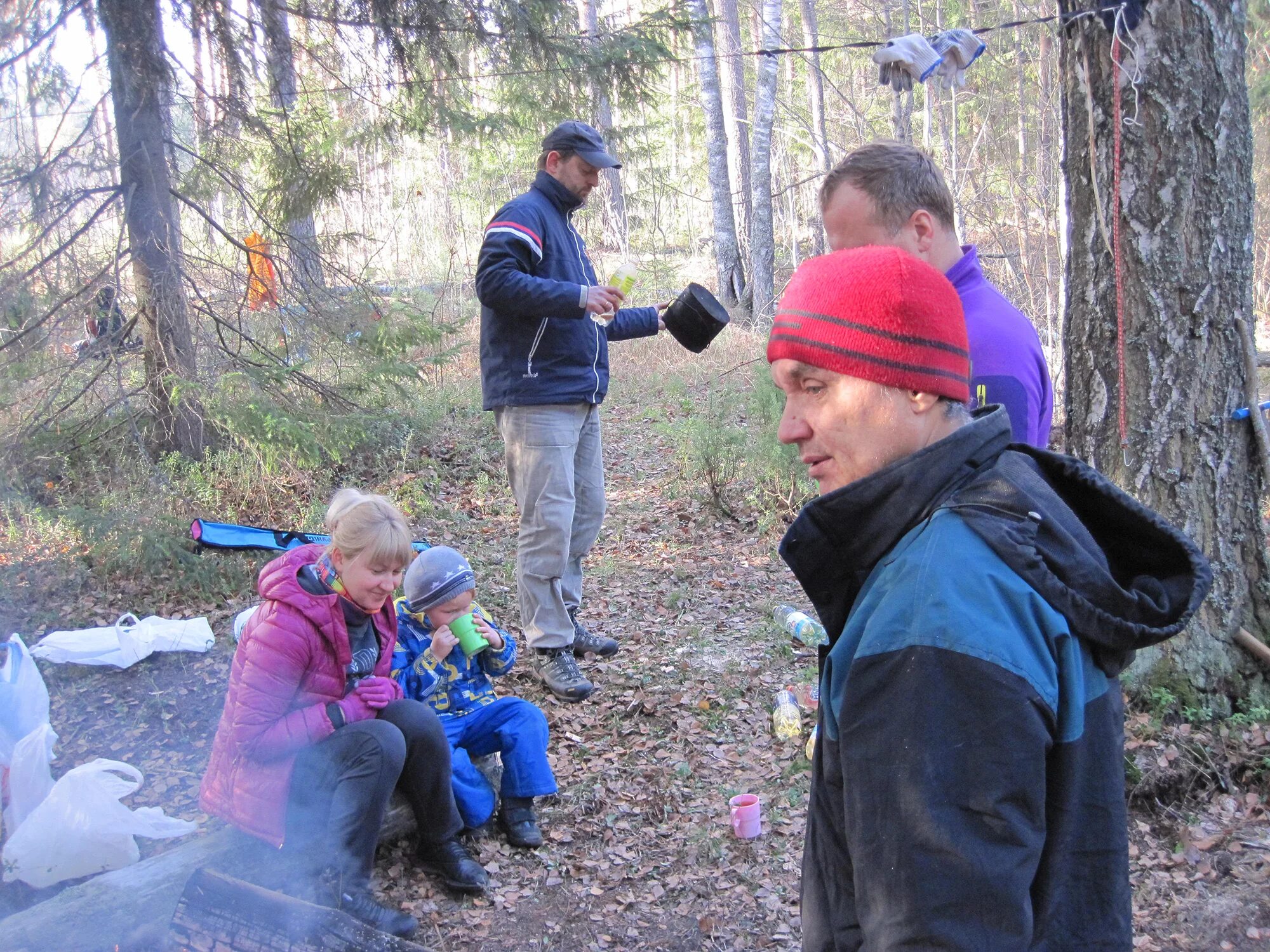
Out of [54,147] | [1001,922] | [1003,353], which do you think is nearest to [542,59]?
[54,147]

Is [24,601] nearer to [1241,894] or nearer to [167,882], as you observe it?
[167,882]

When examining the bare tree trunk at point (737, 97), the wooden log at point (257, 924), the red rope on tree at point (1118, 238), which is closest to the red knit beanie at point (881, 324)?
the wooden log at point (257, 924)

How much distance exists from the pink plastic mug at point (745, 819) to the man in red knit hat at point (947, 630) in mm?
2271

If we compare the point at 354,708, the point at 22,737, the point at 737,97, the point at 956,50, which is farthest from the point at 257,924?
the point at 737,97

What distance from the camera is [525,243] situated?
4398mm

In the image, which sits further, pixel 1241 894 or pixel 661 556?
pixel 661 556

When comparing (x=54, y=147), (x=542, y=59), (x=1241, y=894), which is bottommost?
(x=1241, y=894)

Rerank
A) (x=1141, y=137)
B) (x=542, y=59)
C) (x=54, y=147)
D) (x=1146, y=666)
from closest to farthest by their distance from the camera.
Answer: (x=1141, y=137)
(x=1146, y=666)
(x=54, y=147)
(x=542, y=59)

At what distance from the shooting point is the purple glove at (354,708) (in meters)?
3.21

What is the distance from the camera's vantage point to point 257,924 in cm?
259

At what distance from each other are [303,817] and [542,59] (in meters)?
5.96

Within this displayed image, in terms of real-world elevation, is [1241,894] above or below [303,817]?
below

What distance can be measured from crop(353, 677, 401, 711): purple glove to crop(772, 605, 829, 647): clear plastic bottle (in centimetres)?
240

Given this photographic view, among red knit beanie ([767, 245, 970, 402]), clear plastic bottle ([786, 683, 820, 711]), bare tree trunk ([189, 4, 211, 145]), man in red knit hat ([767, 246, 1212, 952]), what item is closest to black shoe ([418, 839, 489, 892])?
clear plastic bottle ([786, 683, 820, 711])
